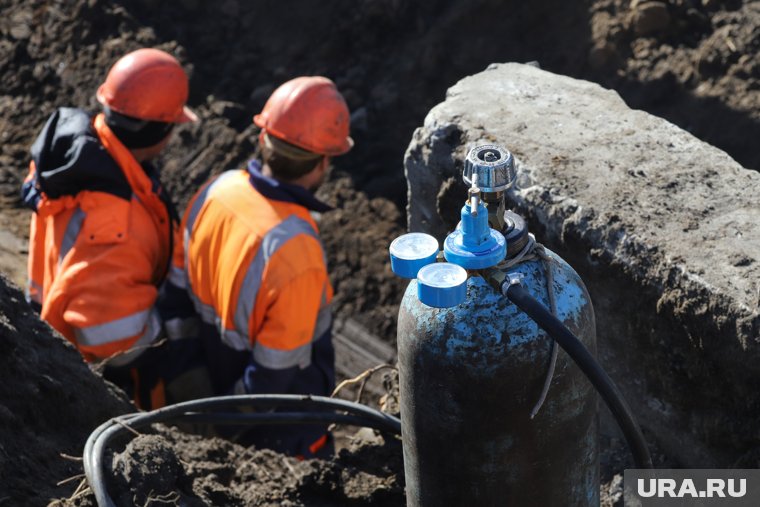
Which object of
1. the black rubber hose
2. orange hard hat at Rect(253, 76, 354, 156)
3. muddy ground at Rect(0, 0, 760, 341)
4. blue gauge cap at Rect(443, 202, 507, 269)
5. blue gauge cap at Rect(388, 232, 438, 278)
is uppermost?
blue gauge cap at Rect(443, 202, 507, 269)

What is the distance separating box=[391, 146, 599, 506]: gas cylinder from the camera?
2299 millimetres

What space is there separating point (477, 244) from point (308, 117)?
2.31 metres

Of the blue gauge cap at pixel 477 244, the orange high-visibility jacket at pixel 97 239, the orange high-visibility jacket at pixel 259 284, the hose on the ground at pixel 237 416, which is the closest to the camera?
the blue gauge cap at pixel 477 244

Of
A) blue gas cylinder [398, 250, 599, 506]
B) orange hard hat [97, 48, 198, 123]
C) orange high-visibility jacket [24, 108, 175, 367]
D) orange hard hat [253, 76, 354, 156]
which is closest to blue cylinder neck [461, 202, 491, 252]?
blue gas cylinder [398, 250, 599, 506]

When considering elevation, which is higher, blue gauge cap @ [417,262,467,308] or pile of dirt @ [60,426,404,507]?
blue gauge cap @ [417,262,467,308]

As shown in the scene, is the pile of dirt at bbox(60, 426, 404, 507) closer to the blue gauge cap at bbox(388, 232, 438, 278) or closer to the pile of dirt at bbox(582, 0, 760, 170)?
the blue gauge cap at bbox(388, 232, 438, 278)

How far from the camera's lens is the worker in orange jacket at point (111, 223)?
14.1 ft

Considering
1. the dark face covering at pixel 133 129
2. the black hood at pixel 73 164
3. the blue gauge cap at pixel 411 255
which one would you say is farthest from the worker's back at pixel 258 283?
the blue gauge cap at pixel 411 255

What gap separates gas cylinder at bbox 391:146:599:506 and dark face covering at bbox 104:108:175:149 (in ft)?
8.95

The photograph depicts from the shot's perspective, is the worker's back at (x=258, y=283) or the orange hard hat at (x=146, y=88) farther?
the orange hard hat at (x=146, y=88)

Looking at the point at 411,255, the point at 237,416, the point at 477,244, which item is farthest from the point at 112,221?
the point at 477,244

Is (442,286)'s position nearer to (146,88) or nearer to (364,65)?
(146,88)

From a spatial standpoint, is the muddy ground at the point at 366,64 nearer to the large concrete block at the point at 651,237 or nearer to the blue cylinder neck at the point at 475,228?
the large concrete block at the point at 651,237

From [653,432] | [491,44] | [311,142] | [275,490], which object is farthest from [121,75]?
[491,44]
